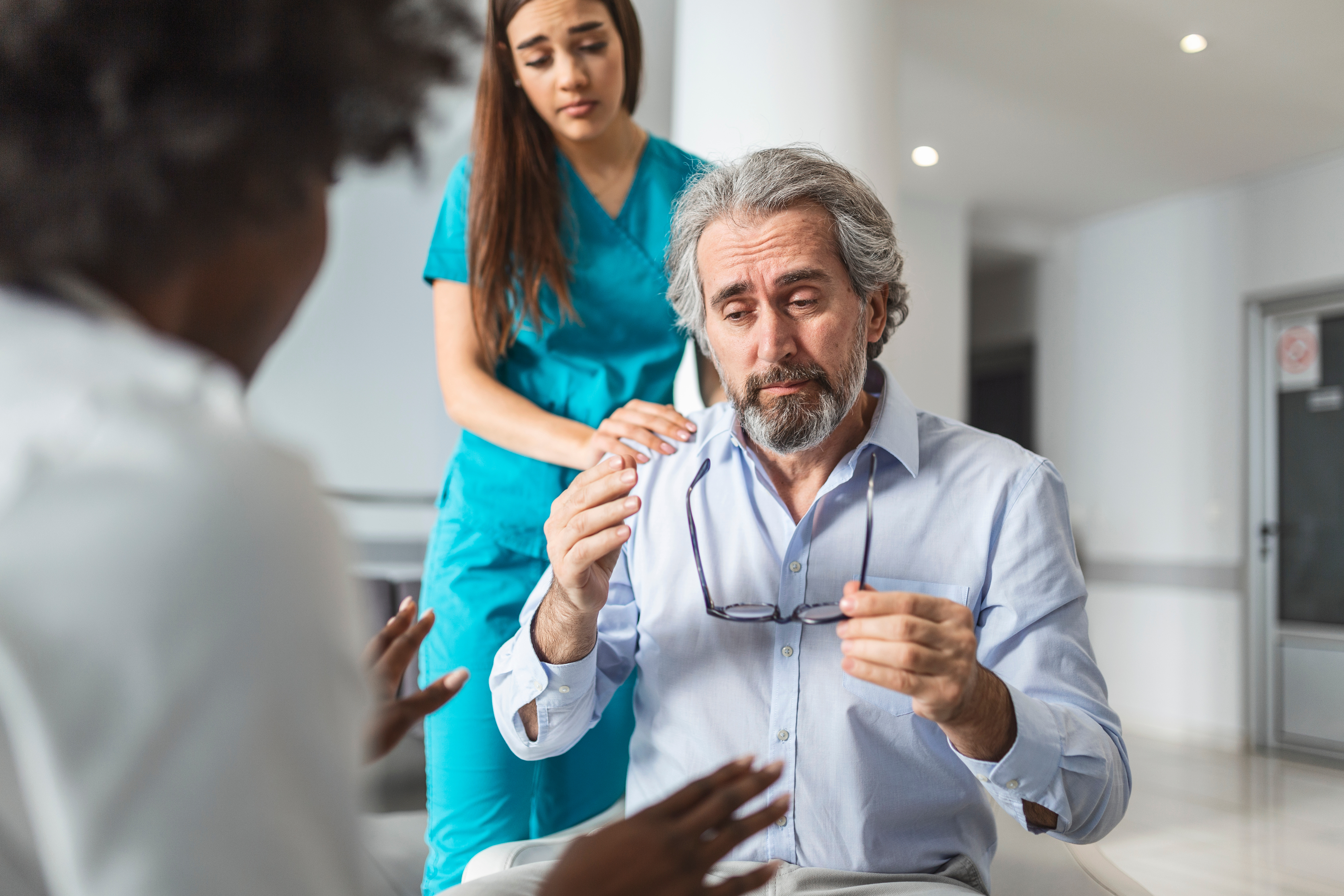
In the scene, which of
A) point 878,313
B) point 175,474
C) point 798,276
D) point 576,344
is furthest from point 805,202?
point 175,474

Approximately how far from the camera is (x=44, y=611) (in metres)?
0.39

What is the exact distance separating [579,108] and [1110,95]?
3.84m

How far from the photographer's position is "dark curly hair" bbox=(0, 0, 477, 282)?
50cm

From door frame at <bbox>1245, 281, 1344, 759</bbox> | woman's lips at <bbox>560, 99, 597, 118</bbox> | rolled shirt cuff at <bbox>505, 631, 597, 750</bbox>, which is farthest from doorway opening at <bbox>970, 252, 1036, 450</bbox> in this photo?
rolled shirt cuff at <bbox>505, 631, 597, 750</bbox>

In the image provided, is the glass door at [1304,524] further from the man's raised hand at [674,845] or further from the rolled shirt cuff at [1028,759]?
the man's raised hand at [674,845]

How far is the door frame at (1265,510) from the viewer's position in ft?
17.3

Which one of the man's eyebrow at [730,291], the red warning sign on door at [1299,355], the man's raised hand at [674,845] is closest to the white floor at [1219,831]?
the man's eyebrow at [730,291]

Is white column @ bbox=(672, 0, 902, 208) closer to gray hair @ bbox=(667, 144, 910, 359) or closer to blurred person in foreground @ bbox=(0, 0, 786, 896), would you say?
gray hair @ bbox=(667, 144, 910, 359)

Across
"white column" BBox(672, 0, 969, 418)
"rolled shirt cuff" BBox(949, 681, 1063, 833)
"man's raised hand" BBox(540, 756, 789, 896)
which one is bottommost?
"rolled shirt cuff" BBox(949, 681, 1063, 833)

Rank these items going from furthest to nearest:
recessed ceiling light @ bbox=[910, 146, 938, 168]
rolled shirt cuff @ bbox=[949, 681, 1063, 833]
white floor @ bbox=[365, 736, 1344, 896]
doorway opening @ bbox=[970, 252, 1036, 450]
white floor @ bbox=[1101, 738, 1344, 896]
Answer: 1. doorway opening @ bbox=[970, 252, 1036, 450]
2. recessed ceiling light @ bbox=[910, 146, 938, 168]
3. white floor @ bbox=[1101, 738, 1344, 896]
4. white floor @ bbox=[365, 736, 1344, 896]
5. rolled shirt cuff @ bbox=[949, 681, 1063, 833]

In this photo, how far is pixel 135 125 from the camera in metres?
0.50

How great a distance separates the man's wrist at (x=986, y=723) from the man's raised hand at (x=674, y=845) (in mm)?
387

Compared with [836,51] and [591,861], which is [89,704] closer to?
[591,861]

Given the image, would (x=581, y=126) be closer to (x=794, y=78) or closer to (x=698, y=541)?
(x=698, y=541)
